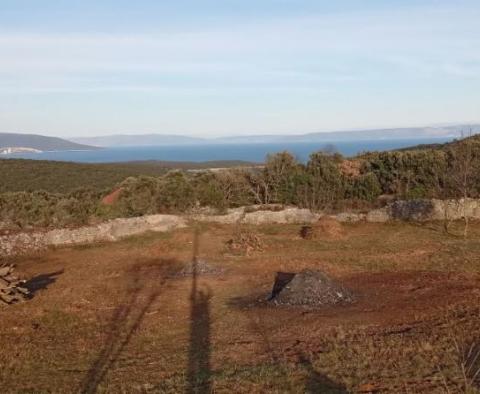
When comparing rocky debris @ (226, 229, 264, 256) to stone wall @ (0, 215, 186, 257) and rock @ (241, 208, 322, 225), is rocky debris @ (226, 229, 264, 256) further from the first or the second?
rock @ (241, 208, 322, 225)

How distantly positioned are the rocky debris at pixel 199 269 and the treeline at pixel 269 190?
1060 centimetres

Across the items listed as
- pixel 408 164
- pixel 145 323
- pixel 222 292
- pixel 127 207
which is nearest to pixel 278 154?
pixel 408 164

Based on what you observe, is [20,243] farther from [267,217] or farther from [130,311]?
[130,311]

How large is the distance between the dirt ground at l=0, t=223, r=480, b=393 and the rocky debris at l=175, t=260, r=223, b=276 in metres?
0.34

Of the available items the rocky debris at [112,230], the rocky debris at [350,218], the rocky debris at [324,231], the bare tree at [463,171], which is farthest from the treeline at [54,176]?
the bare tree at [463,171]

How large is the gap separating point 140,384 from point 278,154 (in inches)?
1071

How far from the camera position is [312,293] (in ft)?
40.4

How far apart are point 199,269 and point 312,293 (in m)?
5.08

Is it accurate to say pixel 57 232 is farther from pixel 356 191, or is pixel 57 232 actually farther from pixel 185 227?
pixel 356 191

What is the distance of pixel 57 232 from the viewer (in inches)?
882

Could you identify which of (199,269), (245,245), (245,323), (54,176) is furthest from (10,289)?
(54,176)

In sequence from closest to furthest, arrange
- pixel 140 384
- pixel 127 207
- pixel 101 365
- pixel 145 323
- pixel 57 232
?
1. pixel 140 384
2. pixel 101 365
3. pixel 145 323
4. pixel 57 232
5. pixel 127 207

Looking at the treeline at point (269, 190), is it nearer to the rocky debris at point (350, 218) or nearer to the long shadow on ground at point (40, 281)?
the rocky debris at point (350, 218)

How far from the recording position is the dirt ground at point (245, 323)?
765cm
